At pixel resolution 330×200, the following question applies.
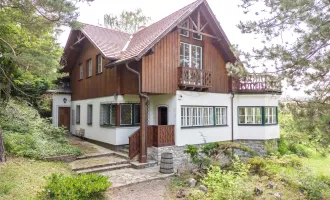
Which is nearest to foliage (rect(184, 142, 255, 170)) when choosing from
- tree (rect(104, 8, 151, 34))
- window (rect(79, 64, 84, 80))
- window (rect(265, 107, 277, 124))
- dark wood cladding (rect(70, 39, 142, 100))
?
dark wood cladding (rect(70, 39, 142, 100))

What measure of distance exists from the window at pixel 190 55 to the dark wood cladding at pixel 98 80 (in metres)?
2.67

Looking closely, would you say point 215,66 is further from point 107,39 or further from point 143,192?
point 143,192

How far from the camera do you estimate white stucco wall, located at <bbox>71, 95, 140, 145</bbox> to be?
11.6 metres

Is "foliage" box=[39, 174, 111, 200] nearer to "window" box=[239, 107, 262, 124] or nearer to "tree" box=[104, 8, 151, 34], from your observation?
"window" box=[239, 107, 262, 124]

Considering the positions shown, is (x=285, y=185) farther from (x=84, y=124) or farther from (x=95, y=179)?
(x=84, y=124)

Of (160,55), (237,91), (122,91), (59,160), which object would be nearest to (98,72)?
(122,91)

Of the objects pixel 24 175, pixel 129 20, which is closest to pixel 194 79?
pixel 24 175

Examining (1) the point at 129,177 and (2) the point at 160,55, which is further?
(2) the point at 160,55

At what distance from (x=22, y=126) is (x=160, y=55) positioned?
7.26 meters

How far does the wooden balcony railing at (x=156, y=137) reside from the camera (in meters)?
10.1

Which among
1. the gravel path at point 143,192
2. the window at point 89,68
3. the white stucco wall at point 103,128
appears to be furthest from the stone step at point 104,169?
the window at point 89,68

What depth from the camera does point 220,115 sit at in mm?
13094

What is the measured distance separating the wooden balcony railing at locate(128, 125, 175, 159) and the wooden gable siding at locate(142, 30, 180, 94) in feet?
5.33

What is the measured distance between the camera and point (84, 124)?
14797 millimetres
